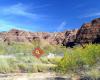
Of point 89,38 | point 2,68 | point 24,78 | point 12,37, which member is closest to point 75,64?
point 24,78

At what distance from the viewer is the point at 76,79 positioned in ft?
77.9

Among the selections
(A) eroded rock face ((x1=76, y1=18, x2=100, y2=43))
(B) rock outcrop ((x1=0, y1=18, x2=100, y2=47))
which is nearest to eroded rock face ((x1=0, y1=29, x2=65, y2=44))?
(B) rock outcrop ((x1=0, y1=18, x2=100, y2=47))

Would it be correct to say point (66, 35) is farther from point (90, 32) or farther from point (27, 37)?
point (90, 32)

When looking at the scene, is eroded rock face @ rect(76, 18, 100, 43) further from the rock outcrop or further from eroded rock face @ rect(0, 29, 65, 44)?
eroded rock face @ rect(0, 29, 65, 44)

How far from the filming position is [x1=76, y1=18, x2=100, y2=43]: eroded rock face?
367 ft

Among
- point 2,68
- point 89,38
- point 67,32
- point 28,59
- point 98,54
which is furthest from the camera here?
point 67,32

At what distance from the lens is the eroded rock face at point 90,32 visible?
367 feet

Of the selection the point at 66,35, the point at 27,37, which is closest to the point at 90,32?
the point at 27,37

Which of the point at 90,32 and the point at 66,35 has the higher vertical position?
the point at 66,35

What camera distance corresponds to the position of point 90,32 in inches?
4641

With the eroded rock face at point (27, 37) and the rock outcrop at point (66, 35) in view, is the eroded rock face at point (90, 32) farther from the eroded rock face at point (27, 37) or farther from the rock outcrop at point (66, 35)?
the eroded rock face at point (27, 37)

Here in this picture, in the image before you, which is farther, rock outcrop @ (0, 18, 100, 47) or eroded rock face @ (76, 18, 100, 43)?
rock outcrop @ (0, 18, 100, 47)

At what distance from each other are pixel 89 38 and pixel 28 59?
7885cm

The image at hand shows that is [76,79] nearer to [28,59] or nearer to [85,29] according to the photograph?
[28,59]
